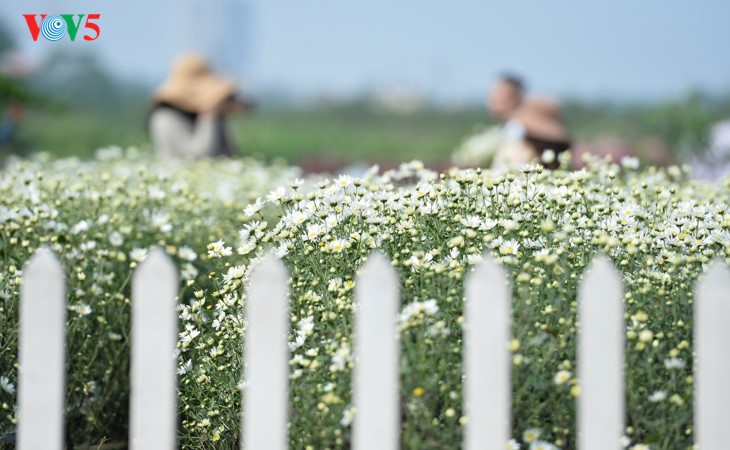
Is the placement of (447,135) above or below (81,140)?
above

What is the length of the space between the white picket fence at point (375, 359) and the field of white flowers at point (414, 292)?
13cm

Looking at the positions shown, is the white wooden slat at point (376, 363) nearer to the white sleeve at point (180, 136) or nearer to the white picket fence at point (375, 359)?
the white picket fence at point (375, 359)

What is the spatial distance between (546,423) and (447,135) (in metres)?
22.9

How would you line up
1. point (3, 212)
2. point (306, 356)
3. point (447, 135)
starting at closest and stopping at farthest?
point (306, 356), point (3, 212), point (447, 135)

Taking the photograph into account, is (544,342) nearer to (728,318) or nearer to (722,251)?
(728,318)

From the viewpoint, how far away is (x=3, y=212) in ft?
10.6

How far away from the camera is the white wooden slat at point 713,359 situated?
6.08 ft

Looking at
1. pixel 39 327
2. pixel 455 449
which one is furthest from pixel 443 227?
pixel 39 327

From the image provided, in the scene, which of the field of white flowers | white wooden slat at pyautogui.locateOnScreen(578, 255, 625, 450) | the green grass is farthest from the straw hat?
white wooden slat at pyautogui.locateOnScreen(578, 255, 625, 450)

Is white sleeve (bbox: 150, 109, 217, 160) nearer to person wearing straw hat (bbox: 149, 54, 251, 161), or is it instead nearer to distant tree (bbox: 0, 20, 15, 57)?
person wearing straw hat (bbox: 149, 54, 251, 161)

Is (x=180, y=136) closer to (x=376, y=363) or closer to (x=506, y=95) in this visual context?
(x=506, y=95)

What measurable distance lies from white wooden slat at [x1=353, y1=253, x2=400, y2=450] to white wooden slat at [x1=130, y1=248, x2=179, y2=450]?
0.38 metres

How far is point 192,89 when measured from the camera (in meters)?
7.81

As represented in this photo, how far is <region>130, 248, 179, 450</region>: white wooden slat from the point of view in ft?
6.30
